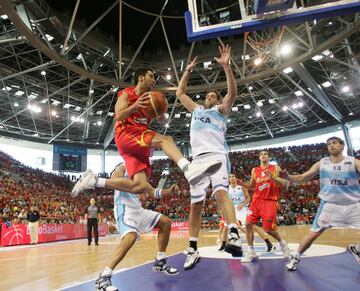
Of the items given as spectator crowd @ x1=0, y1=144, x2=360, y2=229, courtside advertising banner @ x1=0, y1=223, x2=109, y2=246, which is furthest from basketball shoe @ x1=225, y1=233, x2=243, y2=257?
spectator crowd @ x1=0, y1=144, x2=360, y2=229

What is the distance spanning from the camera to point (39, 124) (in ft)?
111

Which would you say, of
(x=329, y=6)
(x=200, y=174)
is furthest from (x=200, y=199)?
(x=329, y=6)

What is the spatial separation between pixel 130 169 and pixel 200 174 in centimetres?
87

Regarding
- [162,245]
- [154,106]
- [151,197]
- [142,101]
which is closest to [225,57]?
[154,106]

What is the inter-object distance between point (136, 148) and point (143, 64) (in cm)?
1809

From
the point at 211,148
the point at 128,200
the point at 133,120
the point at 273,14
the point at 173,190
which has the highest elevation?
the point at 273,14

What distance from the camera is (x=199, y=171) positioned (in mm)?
3484

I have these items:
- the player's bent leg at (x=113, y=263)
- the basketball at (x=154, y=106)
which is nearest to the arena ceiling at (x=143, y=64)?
the basketball at (x=154, y=106)

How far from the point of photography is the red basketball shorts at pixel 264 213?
6.03 meters

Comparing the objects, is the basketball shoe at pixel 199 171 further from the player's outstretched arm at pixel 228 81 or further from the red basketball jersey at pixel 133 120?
the player's outstretched arm at pixel 228 81

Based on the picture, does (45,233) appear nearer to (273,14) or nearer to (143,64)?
(143,64)

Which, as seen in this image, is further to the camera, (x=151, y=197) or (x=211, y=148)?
(x=151, y=197)

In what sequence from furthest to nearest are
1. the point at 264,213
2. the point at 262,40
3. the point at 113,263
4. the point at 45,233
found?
the point at 45,233 → the point at 262,40 → the point at 264,213 → the point at 113,263

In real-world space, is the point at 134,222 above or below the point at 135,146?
below
